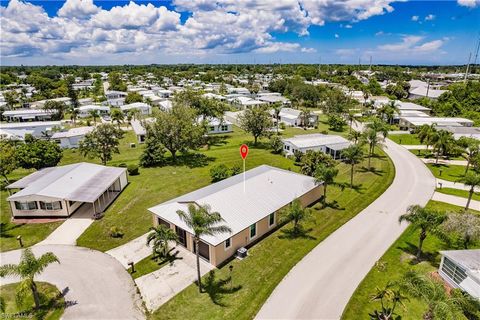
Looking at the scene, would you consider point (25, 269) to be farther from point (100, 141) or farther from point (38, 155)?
point (38, 155)

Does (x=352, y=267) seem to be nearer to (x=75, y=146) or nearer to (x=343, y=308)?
(x=343, y=308)

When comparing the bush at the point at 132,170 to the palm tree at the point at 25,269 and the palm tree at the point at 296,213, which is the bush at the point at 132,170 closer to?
the palm tree at the point at 25,269

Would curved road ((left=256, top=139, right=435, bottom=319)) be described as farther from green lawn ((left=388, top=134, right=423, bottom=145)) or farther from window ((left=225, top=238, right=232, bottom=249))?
green lawn ((left=388, top=134, right=423, bottom=145))

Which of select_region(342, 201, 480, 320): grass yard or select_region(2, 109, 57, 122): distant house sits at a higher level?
select_region(2, 109, 57, 122): distant house

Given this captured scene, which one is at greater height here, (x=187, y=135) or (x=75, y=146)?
(x=187, y=135)

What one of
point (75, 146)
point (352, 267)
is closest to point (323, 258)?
point (352, 267)

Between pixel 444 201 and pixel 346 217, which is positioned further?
pixel 444 201

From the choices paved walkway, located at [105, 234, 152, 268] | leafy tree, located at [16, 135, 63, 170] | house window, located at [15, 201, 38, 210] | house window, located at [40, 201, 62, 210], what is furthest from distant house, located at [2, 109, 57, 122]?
paved walkway, located at [105, 234, 152, 268]
